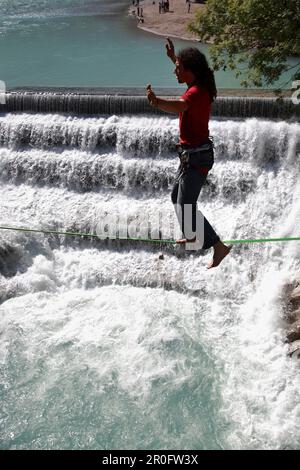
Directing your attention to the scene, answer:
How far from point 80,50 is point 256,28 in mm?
15127

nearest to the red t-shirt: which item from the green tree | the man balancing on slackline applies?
the man balancing on slackline

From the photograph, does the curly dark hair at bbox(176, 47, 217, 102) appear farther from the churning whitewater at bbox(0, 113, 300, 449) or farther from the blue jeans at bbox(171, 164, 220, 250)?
the churning whitewater at bbox(0, 113, 300, 449)

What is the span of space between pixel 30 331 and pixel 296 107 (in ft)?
21.8

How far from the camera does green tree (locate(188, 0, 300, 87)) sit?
817 centimetres

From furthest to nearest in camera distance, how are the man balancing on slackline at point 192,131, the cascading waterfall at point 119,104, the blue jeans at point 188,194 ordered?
the cascading waterfall at point 119,104, the blue jeans at point 188,194, the man balancing on slackline at point 192,131

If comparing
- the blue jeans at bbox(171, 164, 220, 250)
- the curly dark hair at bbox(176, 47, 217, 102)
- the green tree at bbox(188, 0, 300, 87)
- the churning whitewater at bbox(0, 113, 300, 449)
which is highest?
the curly dark hair at bbox(176, 47, 217, 102)

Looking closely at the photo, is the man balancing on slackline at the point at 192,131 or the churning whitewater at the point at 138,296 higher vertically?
the man balancing on slackline at the point at 192,131

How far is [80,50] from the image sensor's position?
2230cm

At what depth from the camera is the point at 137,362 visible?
7566 mm

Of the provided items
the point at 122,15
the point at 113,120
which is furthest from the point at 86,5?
the point at 113,120

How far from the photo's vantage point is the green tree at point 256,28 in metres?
8.17

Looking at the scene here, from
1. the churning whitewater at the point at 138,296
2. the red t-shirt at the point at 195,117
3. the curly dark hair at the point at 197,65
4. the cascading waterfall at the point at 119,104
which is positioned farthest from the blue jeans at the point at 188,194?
the cascading waterfall at the point at 119,104

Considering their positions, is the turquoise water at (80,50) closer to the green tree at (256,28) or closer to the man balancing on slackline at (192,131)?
the green tree at (256,28)

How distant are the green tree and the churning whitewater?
1.63m
